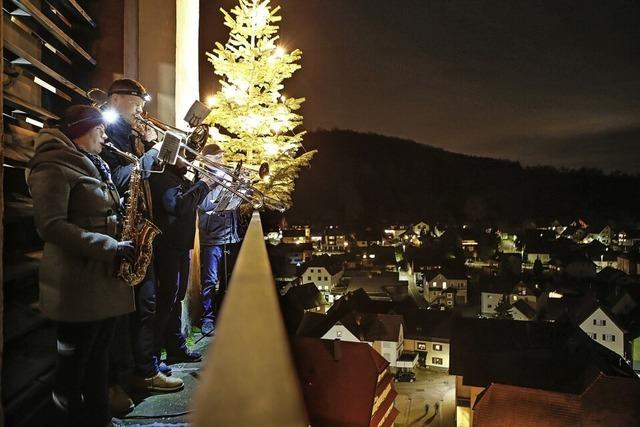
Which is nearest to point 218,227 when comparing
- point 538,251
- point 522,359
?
point 522,359

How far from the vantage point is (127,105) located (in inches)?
128

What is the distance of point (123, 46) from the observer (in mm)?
5320

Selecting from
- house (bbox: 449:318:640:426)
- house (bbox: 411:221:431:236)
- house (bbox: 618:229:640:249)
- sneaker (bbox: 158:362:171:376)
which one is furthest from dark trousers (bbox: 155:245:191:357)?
house (bbox: 618:229:640:249)

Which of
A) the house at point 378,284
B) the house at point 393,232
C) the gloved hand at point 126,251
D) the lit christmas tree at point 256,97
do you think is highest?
the lit christmas tree at point 256,97

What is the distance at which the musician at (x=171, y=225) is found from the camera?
383 centimetres

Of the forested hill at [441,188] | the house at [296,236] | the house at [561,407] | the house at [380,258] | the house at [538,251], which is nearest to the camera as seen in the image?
the house at [561,407]

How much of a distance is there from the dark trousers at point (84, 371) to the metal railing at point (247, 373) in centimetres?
100

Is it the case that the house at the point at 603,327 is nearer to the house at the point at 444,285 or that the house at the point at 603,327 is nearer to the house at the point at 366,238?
the house at the point at 444,285

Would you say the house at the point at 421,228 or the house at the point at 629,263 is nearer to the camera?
the house at the point at 629,263

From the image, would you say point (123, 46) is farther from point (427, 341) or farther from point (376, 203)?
point (376, 203)

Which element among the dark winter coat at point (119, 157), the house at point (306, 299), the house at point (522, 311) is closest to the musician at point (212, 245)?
the dark winter coat at point (119, 157)

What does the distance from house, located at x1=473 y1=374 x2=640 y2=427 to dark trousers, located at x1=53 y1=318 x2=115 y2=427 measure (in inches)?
483

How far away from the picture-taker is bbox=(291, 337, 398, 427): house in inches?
408

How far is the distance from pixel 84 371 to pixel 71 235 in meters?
0.81
